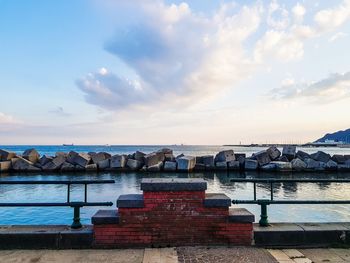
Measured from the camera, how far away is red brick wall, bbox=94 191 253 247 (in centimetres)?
528

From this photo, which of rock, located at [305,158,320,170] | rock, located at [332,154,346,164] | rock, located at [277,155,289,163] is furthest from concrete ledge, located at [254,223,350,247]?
rock, located at [332,154,346,164]

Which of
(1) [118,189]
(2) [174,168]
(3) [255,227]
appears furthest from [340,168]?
(3) [255,227]

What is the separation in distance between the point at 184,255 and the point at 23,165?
31552 mm

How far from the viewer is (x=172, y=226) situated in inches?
209

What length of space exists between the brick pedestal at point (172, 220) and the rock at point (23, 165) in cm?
2988

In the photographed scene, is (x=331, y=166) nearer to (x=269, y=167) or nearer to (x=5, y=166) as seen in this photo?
(x=269, y=167)

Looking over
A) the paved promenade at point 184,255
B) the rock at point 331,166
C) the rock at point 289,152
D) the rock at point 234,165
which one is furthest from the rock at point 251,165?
the paved promenade at point 184,255

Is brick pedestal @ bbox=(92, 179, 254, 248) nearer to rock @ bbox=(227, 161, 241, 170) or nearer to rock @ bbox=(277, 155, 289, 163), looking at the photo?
rock @ bbox=(227, 161, 241, 170)

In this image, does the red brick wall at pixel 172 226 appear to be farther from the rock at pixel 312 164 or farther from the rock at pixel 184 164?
the rock at pixel 312 164

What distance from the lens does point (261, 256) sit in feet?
16.0

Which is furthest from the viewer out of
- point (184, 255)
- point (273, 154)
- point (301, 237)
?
point (273, 154)

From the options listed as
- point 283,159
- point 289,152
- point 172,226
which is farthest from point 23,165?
point 172,226

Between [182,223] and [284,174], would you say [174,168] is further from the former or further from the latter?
[182,223]

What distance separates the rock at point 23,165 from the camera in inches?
1289
